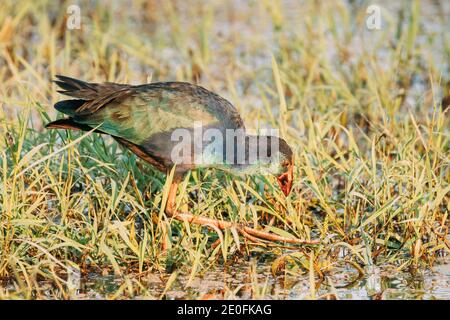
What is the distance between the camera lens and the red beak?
450 centimetres

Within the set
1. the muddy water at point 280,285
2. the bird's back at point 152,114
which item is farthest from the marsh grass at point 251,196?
the bird's back at point 152,114

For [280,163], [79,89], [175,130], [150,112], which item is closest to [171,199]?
[175,130]

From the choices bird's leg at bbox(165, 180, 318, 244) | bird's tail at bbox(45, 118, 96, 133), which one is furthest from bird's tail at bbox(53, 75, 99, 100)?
bird's leg at bbox(165, 180, 318, 244)

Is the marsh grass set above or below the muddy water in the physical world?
above

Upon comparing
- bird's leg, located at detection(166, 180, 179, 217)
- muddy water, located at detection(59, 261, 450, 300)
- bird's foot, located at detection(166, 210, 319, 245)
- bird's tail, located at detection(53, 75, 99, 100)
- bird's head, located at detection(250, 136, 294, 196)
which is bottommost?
muddy water, located at detection(59, 261, 450, 300)

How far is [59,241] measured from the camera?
164 inches

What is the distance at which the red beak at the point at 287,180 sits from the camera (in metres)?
4.50

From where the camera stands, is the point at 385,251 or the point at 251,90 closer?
the point at 385,251

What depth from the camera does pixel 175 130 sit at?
445cm

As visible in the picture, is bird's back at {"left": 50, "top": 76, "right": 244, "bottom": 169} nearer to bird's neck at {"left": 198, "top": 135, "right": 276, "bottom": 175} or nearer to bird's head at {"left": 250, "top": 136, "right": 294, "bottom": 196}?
bird's neck at {"left": 198, "top": 135, "right": 276, "bottom": 175}

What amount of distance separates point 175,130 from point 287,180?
0.60 meters

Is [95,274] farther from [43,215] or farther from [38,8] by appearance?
[38,8]
